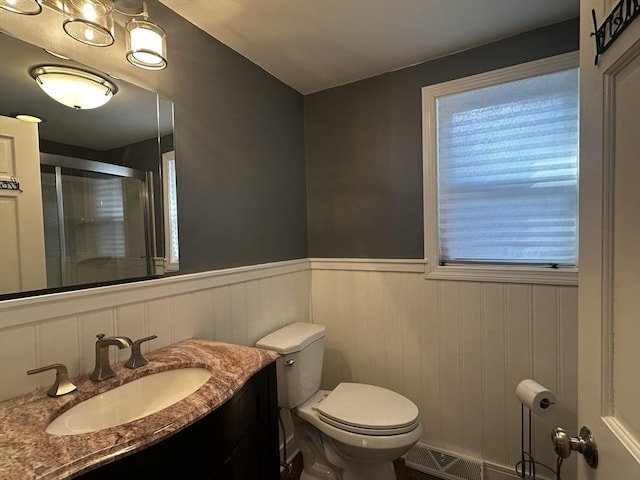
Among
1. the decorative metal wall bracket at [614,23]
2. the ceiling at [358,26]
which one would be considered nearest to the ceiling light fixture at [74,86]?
the ceiling at [358,26]

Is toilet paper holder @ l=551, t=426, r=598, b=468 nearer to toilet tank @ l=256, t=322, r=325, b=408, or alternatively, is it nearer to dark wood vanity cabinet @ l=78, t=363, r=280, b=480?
dark wood vanity cabinet @ l=78, t=363, r=280, b=480

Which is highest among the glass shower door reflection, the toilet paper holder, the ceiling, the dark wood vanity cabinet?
the ceiling

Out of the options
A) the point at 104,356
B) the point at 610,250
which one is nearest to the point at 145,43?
the point at 104,356

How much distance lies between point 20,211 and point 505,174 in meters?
2.00

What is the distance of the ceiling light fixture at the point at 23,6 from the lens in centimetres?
93

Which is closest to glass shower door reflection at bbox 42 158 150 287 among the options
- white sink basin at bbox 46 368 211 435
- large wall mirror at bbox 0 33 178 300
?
large wall mirror at bbox 0 33 178 300

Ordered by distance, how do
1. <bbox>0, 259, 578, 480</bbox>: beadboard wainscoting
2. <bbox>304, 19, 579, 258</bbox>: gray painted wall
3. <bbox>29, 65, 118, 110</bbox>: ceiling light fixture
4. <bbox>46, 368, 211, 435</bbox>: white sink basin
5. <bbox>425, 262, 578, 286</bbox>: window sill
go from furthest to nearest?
1. <bbox>304, 19, 579, 258</bbox>: gray painted wall
2. <bbox>425, 262, 578, 286</bbox>: window sill
3. <bbox>0, 259, 578, 480</bbox>: beadboard wainscoting
4. <bbox>29, 65, 118, 110</bbox>: ceiling light fixture
5. <bbox>46, 368, 211, 435</bbox>: white sink basin

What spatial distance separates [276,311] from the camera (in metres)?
1.93

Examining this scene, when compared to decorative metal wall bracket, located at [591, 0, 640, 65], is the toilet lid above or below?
below

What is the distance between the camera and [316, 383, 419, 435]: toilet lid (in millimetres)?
1423

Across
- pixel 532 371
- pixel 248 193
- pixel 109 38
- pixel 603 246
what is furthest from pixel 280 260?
pixel 603 246

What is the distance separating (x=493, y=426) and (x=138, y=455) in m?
1.76

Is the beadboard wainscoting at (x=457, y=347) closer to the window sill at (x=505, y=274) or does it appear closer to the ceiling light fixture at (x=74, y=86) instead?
the window sill at (x=505, y=274)

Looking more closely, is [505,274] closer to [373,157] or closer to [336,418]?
[373,157]
